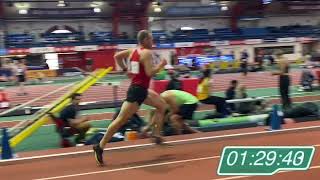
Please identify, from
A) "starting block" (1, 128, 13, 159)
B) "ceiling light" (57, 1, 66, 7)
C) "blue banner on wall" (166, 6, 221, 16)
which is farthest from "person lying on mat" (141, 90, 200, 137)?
"blue banner on wall" (166, 6, 221, 16)

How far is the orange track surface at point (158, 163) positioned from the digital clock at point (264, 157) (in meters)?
2.03

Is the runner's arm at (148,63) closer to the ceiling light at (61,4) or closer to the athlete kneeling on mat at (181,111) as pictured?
the athlete kneeling on mat at (181,111)

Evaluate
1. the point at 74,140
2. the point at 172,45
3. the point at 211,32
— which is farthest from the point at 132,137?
the point at 211,32

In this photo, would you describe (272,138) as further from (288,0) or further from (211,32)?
(288,0)

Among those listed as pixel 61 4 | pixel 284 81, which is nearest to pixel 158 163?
pixel 284 81

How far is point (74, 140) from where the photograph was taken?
783cm

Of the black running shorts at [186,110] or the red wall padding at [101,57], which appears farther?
the red wall padding at [101,57]

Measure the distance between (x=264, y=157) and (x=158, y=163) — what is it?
3.11m

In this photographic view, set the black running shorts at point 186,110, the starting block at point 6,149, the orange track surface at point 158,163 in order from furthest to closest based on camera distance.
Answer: the black running shorts at point 186,110 < the starting block at point 6,149 < the orange track surface at point 158,163

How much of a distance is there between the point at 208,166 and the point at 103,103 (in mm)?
8837

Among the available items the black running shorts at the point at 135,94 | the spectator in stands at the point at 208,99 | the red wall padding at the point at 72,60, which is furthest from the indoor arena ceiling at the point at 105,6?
the black running shorts at the point at 135,94

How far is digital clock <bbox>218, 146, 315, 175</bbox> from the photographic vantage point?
8.82ft

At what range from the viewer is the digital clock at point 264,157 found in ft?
8.82

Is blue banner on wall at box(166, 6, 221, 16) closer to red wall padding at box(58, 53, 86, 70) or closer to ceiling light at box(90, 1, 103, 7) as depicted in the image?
ceiling light at box(90, 1, 103, 7)
